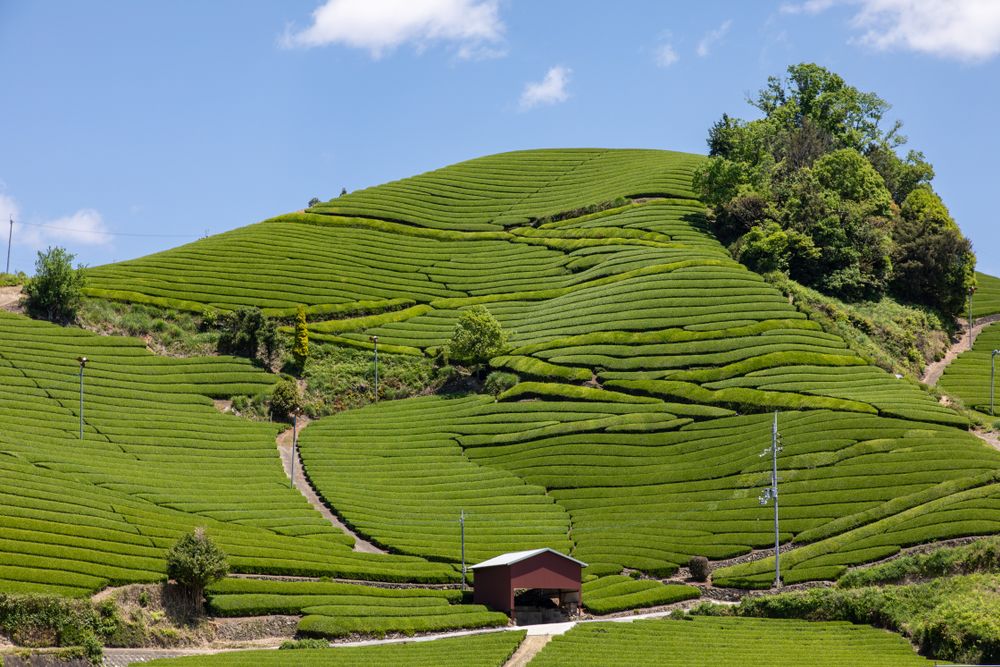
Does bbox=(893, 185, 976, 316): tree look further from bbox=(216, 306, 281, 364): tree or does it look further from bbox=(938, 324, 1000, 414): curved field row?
bbox=(216, 306, 281, 364): tree

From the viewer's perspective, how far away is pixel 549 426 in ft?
277

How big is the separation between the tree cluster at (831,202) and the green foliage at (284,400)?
43477 millimetres

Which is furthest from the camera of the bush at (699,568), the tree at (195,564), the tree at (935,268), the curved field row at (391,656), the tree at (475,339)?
the tree at (935,268)

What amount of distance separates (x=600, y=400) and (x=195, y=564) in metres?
40.4

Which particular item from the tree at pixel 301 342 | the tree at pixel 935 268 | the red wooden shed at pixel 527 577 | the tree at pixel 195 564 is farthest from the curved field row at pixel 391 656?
the tree at pixel 935 268

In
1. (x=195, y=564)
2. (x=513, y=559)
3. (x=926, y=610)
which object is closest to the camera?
(x=926, y=610)

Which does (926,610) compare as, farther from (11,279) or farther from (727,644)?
(11,279)

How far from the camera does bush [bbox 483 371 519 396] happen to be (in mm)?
93500

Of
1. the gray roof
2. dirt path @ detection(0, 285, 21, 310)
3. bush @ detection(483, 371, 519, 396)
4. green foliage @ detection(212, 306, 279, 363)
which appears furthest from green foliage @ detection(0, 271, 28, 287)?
the gray roof

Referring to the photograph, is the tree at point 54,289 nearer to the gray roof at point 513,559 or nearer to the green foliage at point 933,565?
the gray roof at point 513,559

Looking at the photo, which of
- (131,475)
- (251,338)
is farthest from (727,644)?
(251,338)

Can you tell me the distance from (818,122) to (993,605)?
92.7m

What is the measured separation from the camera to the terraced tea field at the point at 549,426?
66438 millimetres

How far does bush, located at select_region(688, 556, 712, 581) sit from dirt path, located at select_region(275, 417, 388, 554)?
54.0ft
